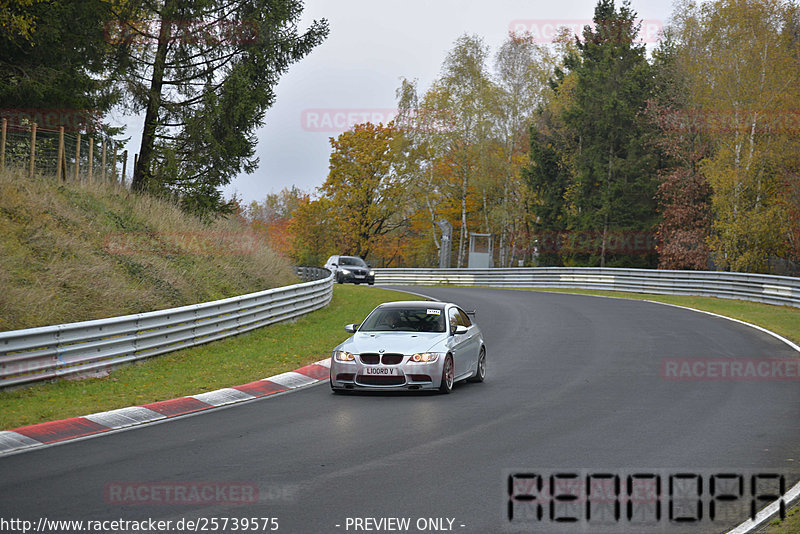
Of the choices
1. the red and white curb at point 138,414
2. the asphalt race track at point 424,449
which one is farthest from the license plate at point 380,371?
the red and white curb at point 138,414

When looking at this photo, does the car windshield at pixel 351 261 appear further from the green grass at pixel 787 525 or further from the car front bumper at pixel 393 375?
the green grass at pixel 787 525

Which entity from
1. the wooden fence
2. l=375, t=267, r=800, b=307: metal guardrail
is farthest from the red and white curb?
l=375, t=267, r=800, b=307: metal guardrail

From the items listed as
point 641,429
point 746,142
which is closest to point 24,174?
point 641,429

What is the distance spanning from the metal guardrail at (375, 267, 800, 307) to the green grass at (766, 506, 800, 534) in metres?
26.6

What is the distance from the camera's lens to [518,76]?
6556cm

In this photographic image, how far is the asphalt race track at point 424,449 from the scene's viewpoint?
6.61 meters

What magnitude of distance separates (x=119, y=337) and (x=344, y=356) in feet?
14.4

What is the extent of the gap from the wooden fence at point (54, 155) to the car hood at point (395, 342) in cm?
1210

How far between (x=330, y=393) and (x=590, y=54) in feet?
162

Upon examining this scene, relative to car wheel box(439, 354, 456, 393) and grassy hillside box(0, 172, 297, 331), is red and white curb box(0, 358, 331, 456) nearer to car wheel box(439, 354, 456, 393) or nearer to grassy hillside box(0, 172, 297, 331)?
car wheel box(439, 354, 456, 393)

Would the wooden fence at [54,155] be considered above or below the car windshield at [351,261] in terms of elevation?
above

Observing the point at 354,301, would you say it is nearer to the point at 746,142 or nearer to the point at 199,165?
the point at 199,165

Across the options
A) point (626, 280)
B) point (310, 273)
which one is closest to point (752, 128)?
point (626, 280)

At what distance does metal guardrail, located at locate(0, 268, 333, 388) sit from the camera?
1257cm
